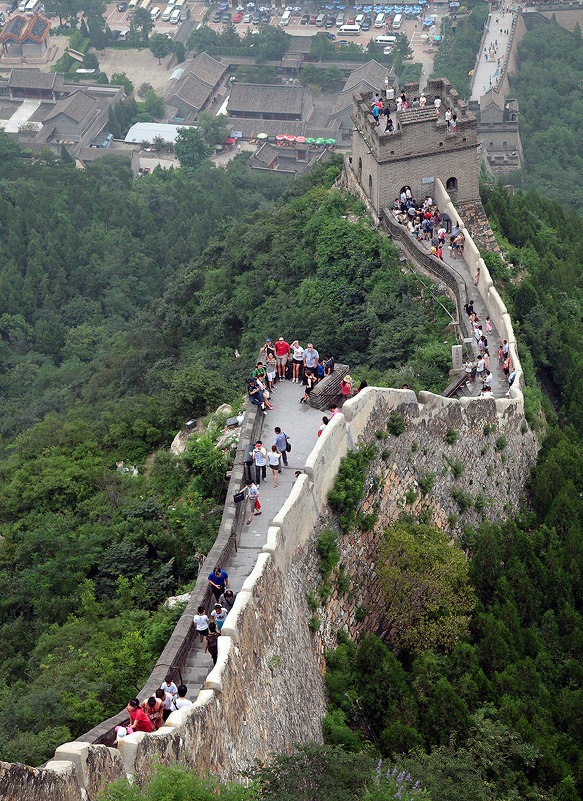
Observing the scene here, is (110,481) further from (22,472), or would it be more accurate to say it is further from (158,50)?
(158,50)

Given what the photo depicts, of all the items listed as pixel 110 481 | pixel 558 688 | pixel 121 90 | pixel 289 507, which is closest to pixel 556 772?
pixel 558 688

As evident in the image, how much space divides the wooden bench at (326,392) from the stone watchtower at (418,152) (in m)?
17.9

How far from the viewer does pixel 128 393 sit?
5350 centimetres

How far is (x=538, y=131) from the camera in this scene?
372 feet

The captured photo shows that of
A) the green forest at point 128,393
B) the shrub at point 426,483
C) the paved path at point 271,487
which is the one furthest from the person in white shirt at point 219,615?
the shrub at point 426,483

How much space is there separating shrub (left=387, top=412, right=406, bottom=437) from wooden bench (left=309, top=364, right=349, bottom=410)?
2.42 m

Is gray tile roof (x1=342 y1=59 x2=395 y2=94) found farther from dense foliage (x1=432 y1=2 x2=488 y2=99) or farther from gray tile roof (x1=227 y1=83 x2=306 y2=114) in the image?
dense foliage (x1=432 y1=2 x2=488 y2=99)

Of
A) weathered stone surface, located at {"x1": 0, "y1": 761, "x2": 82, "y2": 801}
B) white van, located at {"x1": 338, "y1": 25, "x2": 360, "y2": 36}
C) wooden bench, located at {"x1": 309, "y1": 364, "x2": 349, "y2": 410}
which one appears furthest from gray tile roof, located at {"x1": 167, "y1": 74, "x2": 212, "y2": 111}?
weathered stone surface, located at {"x1": 0, "y1": 761, "x2": 82, "y2": 801}

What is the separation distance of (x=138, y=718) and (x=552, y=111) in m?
109

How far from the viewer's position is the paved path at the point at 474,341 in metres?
35.0

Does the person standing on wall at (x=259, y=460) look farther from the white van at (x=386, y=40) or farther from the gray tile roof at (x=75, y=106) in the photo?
the white van at (x=386, y=40)

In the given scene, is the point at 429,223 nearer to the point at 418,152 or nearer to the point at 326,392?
the point at 418,152

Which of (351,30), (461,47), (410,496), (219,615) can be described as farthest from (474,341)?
(351,30)

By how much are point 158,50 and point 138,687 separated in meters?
125
